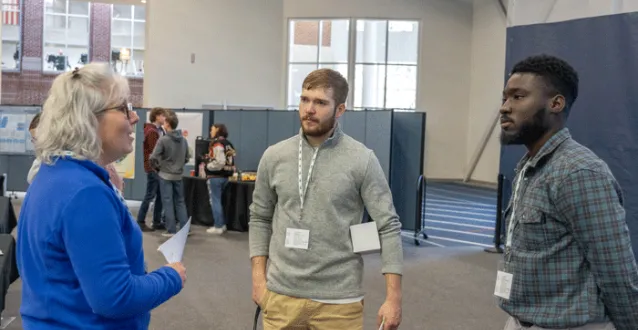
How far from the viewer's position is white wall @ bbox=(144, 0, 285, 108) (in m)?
18.5

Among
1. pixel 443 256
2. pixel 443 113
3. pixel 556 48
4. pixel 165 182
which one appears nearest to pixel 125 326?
pixel 556 48

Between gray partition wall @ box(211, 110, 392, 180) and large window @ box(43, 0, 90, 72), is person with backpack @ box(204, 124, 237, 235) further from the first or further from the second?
large window @ box(43, 0, 90, 72)

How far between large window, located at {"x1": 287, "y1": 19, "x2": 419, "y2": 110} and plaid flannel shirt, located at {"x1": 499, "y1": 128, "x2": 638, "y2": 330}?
1985cm

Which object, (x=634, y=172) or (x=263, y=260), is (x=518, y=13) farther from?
(x=263, y=260)

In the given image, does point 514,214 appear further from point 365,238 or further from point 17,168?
point 17,168

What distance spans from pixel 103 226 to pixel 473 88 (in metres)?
20.9

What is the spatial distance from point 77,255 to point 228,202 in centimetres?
889

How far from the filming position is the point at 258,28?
19547 millimetres

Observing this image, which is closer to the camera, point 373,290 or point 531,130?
point 531,130

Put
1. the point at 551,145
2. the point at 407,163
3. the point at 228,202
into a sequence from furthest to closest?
the point at 228,202
the point at 407,163
the point at 551,145

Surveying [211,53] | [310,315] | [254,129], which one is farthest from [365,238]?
[211,53]

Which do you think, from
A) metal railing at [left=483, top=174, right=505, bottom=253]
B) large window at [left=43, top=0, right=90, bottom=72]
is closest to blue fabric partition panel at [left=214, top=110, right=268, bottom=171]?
metal railing at [left=483, top=174, right=505, bottom=253]

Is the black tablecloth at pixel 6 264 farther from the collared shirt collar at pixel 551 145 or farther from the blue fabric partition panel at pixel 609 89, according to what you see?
the blue fabric partition panel at pixel 609 89

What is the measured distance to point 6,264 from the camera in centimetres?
426
